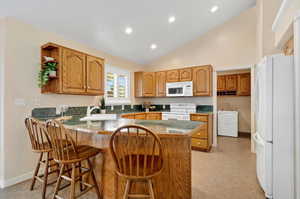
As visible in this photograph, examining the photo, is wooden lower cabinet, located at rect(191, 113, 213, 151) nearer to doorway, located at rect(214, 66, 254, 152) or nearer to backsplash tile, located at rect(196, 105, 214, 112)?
backsplash tile, located at rect(196, 105, 214, 112)

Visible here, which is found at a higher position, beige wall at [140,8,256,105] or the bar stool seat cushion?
beige wall at [140,8,256,105]

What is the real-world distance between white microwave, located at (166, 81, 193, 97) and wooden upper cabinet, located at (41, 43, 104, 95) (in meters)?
2.12

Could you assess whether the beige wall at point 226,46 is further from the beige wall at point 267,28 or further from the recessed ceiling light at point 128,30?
the recessed ceiling light at point 128,30

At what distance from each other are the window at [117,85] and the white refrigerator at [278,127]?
341 centimetres

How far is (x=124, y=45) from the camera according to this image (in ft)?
12.7

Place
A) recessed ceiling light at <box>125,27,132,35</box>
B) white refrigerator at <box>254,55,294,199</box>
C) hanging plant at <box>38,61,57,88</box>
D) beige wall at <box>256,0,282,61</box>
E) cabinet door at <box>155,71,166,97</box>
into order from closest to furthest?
1. white refrigerator at <box>254,55,294,199</box>
2. hanging plant at <box>38,61,57,88</box>
3. beige wall at <box>256,0,282,61</box>
4. recessed ceiling light at <box>125,27,132,35</box>
5. cabinet door at <box>155,71,166,97</box>

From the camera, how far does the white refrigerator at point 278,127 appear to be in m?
1.74

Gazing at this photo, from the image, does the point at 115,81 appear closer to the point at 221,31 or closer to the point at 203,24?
the point at 203,24

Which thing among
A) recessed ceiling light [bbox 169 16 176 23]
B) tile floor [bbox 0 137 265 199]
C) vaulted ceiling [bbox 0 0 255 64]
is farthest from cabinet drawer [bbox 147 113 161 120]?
recessed ceiling light [bbox 169 16 176 23]

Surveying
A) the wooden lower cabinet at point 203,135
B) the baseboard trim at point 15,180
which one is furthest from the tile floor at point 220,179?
the wooden lower cabinet at point 203,135

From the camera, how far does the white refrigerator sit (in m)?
1.74

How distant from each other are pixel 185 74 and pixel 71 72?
9.44 feet

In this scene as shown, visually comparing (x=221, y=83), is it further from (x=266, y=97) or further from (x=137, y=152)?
(x=137, y=152)

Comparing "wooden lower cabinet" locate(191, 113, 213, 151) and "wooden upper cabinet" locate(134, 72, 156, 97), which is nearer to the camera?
"wooden lower cabinet" locate(191, 113, 213, 151)
